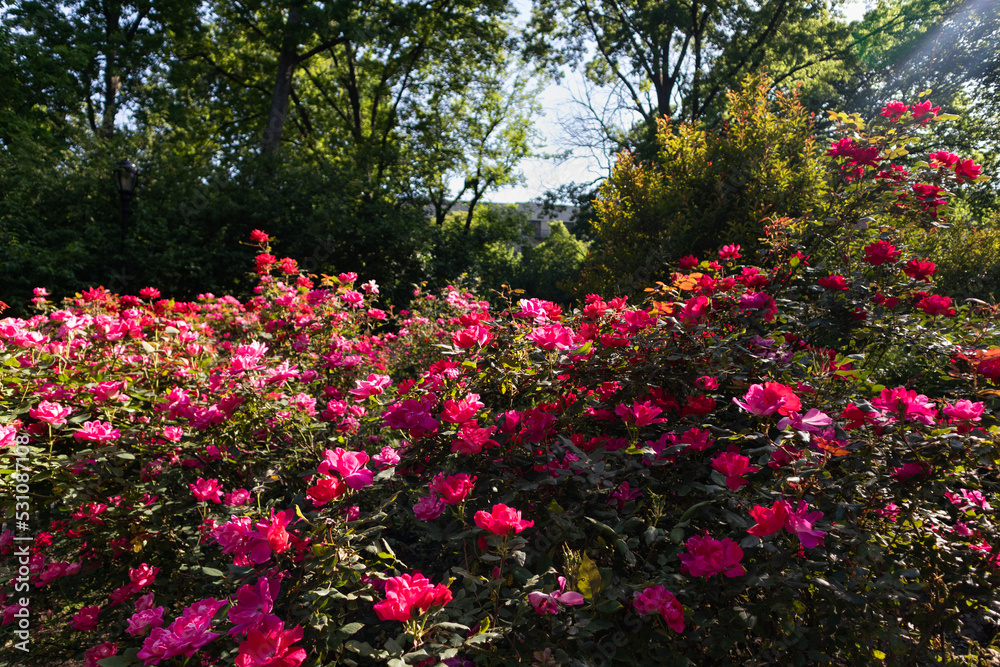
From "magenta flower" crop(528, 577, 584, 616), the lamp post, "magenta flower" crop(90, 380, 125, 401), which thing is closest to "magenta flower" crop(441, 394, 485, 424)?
"magenta flower" crop(528, 577, 584, 616)

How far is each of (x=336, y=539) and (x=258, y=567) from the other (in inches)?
11.1

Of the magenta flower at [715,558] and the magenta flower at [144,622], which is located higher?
the magenta flower at [715,558]

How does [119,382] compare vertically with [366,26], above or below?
below

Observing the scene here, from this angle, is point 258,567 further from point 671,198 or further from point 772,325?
point 671,198

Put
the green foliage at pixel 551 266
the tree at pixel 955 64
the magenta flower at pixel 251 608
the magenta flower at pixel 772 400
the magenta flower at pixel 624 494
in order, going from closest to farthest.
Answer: the magenta flower at pixel 251 608 → the magenta flower at pixel 772 400 → the magenta flower at pixel 624 494 → the tree at pixel 955 64 → the green foliage at pixel 551 266

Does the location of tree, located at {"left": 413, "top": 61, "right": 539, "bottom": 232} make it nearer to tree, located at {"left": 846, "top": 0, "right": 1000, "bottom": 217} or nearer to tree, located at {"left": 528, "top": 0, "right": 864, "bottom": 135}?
tree, located at {"left": 528, "top": 0, "right": 864, "bottom": 135}

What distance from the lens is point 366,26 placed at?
501 inches

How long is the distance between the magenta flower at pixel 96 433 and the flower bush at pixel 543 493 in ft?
0.04

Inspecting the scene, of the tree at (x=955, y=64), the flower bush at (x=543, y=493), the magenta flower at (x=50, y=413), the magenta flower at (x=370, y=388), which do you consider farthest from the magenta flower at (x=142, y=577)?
the tree at (x=955, y=64)

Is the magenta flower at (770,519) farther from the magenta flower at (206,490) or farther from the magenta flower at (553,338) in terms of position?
the magenta flower at (206,490)

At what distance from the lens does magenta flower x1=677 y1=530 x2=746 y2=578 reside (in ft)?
4.50

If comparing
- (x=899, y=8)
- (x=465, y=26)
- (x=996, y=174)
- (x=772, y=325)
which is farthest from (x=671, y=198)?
(x=899, y=8)

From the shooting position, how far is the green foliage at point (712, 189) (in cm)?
473

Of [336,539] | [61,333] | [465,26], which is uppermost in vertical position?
[465,26]
